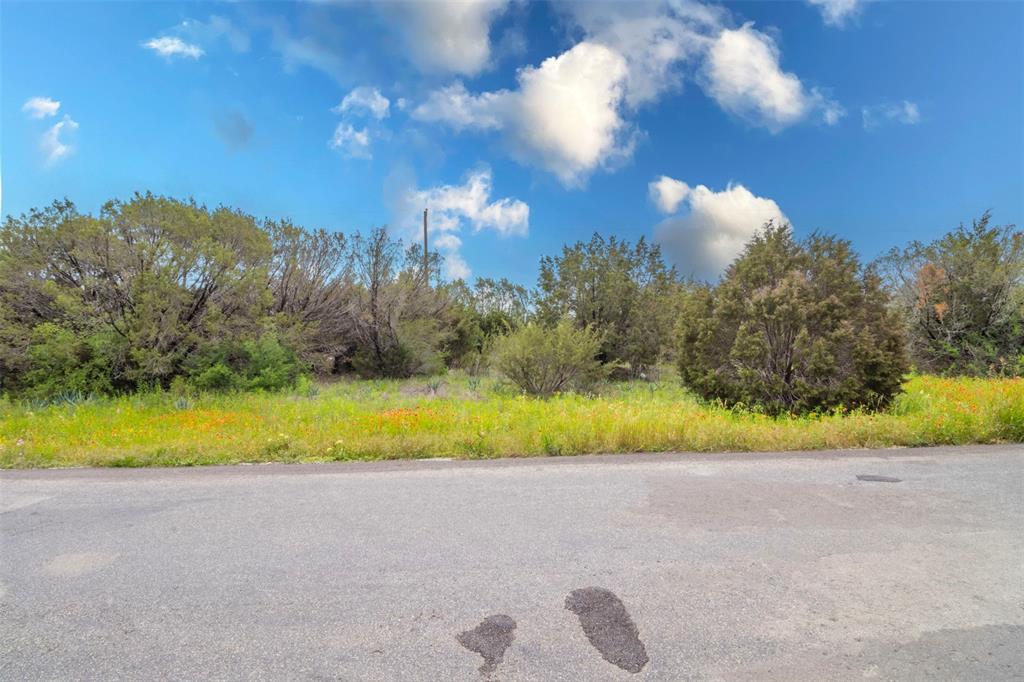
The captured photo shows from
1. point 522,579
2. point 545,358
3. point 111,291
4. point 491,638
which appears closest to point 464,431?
point 522,579

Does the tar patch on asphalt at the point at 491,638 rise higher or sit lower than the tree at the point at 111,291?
lower

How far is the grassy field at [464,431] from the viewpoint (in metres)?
6.92

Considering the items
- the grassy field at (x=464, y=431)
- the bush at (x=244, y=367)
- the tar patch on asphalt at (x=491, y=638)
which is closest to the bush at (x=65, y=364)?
the bush at (x=244, y=367)

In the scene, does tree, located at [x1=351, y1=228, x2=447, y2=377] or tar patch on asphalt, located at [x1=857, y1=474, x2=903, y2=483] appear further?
tree, located at [x1=351, y1=228, x2=447, y2=377]

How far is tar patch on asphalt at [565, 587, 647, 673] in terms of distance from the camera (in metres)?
2.49

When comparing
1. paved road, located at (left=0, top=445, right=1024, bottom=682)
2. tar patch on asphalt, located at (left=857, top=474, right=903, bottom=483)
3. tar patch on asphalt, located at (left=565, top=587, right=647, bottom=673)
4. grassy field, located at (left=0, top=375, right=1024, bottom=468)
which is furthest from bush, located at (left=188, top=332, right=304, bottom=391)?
tar patch on asphalt, located at (left=857, top=474, right=903, bottom=483)

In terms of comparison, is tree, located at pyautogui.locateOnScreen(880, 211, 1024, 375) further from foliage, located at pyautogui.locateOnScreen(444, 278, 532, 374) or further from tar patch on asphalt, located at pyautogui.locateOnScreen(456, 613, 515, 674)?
tar patch on asphalt, located at pyautogui.locateOnScreen(456, 613, 515, 674)

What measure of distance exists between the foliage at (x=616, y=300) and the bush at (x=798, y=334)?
26.5 ft

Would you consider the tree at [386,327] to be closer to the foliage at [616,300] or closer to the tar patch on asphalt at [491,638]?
the foliage at [616,300]

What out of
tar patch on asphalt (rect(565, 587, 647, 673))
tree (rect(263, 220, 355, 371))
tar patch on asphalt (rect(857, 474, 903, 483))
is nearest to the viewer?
tar patch on asphalt (rect(565, 587, 647, 673))

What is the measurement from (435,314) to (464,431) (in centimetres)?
1623

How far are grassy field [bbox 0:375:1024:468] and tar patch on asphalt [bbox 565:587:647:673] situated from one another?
3841 mm

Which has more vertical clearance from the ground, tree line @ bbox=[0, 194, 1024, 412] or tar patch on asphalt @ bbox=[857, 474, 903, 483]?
tree line @ bbox=[0, 194, 1024, 412]

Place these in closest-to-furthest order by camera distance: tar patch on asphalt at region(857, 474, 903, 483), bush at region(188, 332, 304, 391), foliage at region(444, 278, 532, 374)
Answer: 1. tar patch on asphalt at region(857, 474, 903, 483)
2. bush at region(188, 332, 304, 391)
3. foliage at region(444, 278, 532, 374)
